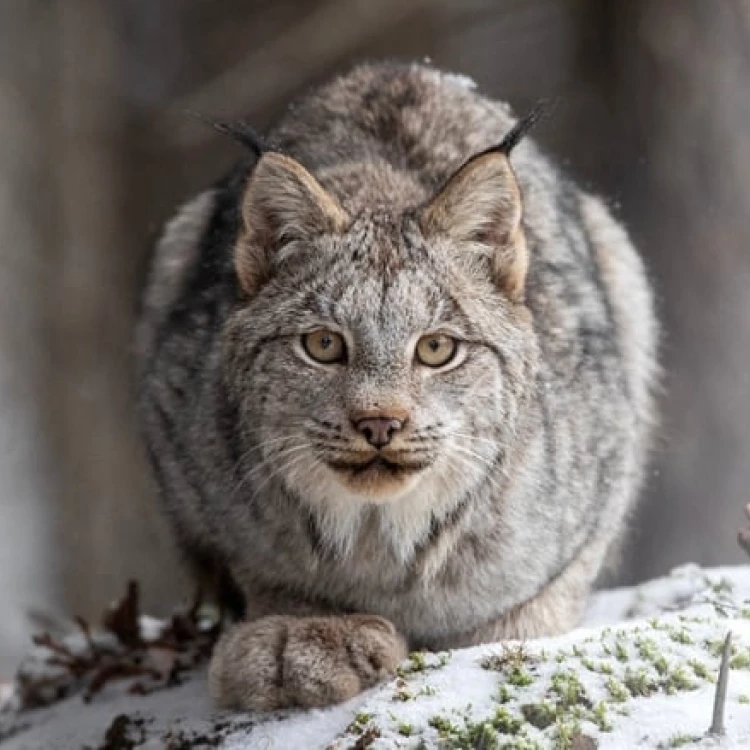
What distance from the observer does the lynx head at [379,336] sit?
4.53 metres

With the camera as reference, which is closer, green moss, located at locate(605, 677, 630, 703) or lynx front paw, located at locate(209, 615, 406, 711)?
green moss, located at locate(605, 677, 630, 703)

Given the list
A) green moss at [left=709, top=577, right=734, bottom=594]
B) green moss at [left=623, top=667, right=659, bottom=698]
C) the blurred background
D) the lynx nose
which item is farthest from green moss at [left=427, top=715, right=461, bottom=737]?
the blurred background

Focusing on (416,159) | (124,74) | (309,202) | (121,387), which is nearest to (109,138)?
(124,74)

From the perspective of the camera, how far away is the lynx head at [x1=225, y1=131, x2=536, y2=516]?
4527 mm

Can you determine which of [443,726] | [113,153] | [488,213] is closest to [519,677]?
[443,726]

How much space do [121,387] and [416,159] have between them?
678 cm

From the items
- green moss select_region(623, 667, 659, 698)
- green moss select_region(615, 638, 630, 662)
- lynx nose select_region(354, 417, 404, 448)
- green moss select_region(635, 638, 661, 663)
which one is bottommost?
green moss select_region(623, 667, 659, 698)

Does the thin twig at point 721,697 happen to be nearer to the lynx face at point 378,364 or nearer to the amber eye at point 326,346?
the lynx face at point 378,364

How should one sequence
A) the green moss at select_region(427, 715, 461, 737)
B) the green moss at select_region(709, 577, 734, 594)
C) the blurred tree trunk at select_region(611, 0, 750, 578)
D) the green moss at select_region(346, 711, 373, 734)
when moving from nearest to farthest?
1. the green moss at select_region(427, 715, 461, 737)
2. the green moss at select_region(346, 711, 373, 734)
3. the green moss at select_region(709, 577, 734, 594)
4. the blurred tree trunk at select_region(611, 0, 750, 578)

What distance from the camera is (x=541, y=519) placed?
17.2 feet

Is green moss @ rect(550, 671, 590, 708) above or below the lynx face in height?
below

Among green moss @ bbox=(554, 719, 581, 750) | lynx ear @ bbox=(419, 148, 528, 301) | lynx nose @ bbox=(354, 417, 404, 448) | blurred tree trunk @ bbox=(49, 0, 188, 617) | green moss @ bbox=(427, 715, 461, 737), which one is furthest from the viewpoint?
blurred tree trunk @ bbox=(49, 0, 188, 617)

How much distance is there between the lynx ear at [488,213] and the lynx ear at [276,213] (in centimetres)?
28

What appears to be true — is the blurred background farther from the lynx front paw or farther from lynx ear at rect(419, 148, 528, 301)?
the lynx front paw
